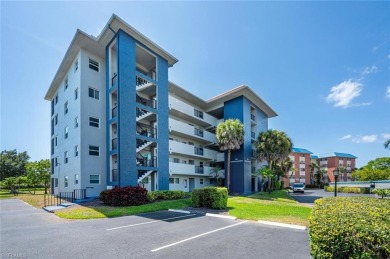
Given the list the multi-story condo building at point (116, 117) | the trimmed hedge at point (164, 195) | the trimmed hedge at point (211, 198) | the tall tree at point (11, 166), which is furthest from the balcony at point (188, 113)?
the tall tree at point (11, 166)

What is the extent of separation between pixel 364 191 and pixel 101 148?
4595cm

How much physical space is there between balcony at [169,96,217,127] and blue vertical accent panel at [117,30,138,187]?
7.34 metres

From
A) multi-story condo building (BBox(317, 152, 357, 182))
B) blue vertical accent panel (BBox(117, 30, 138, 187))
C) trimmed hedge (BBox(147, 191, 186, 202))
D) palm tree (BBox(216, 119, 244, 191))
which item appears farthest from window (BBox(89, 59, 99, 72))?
multi-story condo building (BBox(317, 152, 357, 182))

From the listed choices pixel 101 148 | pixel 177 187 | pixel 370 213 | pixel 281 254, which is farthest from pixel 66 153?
pixel 370 213

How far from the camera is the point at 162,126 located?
25859 millimetres

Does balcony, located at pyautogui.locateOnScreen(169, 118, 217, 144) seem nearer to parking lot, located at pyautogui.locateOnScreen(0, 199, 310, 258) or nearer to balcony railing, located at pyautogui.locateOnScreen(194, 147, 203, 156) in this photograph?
balcony railing, located at pyautogui.locateOnScreen(194, 147, 203, 156)

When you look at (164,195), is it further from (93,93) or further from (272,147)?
(272,147)

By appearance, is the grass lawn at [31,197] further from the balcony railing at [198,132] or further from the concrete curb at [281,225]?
the balcony railing at [198,132]

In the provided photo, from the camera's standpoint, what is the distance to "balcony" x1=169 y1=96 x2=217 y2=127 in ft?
96.7

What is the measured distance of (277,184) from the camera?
42.7m

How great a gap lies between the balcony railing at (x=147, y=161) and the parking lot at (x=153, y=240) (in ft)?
39.0

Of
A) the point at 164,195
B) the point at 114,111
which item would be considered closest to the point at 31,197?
the point at 114,111

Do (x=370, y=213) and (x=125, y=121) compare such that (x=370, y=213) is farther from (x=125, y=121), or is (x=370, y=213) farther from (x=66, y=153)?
(x=66, y=153)

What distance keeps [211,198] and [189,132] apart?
Result: 1576 cm
